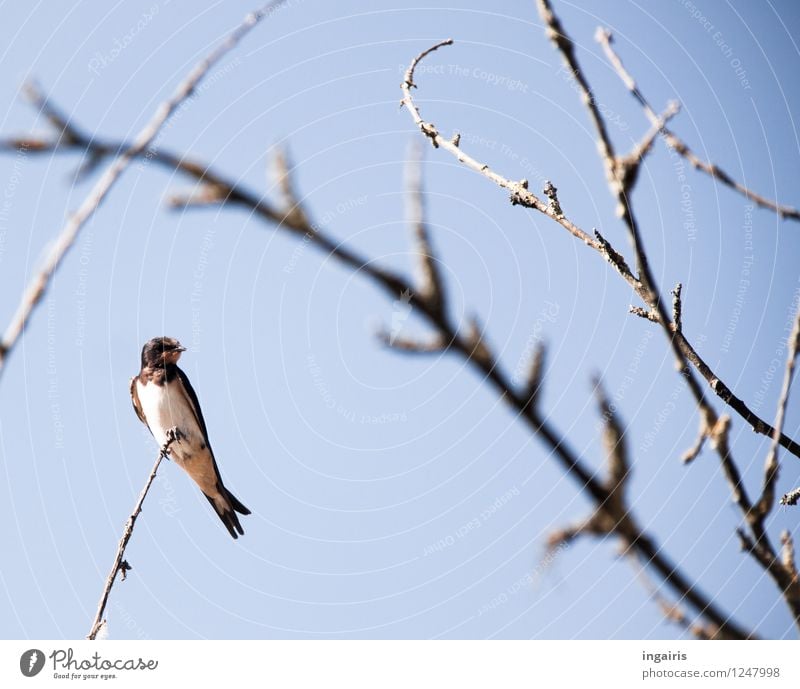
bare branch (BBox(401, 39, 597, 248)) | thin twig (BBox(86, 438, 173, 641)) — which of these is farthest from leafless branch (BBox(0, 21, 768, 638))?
thin twig (BBox(86, 438, 173, 641))

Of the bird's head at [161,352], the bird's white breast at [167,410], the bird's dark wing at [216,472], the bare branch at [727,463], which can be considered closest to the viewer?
the bare branch at [727,463]

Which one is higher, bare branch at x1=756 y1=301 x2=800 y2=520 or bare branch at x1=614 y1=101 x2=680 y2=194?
bare branch at x1=614 y1=101 x2=680 y2=194

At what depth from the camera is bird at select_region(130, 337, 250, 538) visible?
3578 millimetres

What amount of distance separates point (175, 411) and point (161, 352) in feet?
0.92

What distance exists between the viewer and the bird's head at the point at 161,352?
3.54 metres

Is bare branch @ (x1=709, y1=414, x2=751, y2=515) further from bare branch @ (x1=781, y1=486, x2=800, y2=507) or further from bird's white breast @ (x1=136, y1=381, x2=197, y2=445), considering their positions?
bird's white breast @ (x1=136, y1=381, x2=197, y2=445)

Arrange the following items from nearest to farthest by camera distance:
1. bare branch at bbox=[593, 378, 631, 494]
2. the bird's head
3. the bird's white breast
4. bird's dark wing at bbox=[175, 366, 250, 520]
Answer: bare branch at bbox=[593, 378, 631, 494] → bird's dark wing at bbox=[175, 366, 250, 520] → the bird's head → the bird's white breast

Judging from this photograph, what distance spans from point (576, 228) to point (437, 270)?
43 centimetres

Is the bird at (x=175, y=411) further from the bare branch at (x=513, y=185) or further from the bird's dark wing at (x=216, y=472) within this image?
the bare branch at (x=513, y=185)

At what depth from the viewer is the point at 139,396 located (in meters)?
3.87

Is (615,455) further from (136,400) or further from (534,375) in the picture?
(136,400)

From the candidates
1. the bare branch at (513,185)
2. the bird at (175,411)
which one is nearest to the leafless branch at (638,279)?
the bare branch at (513,185)
